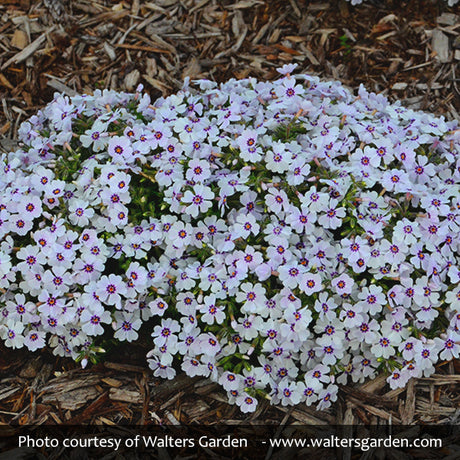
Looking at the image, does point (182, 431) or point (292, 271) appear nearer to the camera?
point (292, 271)

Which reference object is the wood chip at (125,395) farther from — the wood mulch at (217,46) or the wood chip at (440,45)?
the wood chip at (440,45)

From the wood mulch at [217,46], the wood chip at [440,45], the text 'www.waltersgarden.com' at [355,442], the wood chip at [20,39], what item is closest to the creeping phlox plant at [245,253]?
the text 'www.waltersgarden.com' at [355,442]

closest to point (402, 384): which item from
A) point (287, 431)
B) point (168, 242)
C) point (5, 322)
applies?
point (287, 431)

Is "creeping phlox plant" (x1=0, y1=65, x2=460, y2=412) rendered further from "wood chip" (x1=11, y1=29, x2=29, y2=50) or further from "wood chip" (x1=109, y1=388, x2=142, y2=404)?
"wood chip" (x1=11, y1=29, x2=29, y2=50)

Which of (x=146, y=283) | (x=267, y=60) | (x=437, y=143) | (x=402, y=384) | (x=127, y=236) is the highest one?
→ (x=267, y=60)

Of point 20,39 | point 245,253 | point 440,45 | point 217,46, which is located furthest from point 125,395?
point 440,45

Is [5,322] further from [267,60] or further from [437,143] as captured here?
[267,60]
